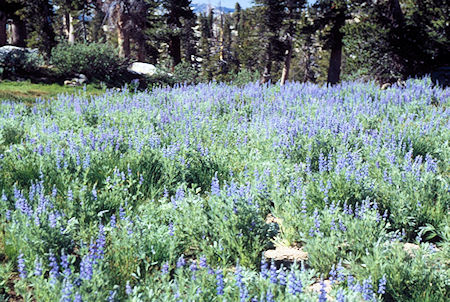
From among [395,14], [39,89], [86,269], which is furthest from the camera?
[395,14]

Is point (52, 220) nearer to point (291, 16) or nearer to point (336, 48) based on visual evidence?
point (336, 48)

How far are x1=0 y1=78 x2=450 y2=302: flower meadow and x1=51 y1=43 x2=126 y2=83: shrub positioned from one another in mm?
11754

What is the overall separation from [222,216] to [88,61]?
16.3 m

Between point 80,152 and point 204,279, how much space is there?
302 cm

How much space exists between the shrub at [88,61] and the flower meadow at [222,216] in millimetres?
11754

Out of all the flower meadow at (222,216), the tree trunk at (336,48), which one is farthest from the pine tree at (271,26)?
the flower meadow at (222,216)

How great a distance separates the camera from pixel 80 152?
5043mm

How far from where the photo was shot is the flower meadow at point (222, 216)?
107 inches

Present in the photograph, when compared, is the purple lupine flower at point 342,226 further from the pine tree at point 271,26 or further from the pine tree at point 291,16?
the pine tree at point 271,26

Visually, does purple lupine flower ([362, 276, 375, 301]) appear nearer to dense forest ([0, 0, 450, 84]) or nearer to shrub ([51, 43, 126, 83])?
→ dense forest ([0, 0, 450, 84])

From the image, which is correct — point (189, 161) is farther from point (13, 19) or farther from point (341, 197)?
point (13, 19)

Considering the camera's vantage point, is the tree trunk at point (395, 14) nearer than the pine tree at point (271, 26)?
Yes

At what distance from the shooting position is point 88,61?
17.7m

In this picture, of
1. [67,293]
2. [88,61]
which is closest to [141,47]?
[88,61]
